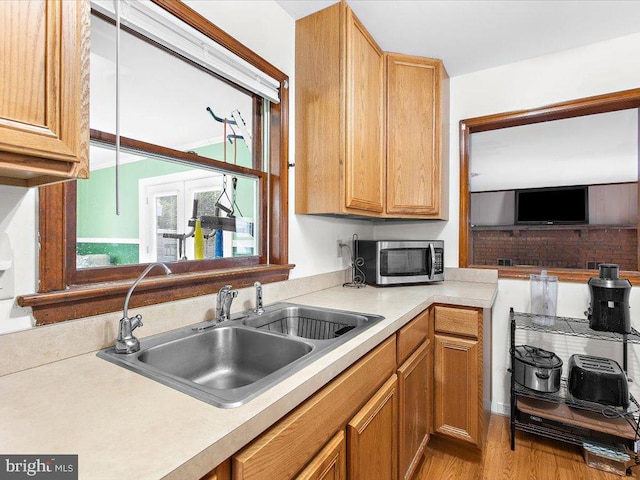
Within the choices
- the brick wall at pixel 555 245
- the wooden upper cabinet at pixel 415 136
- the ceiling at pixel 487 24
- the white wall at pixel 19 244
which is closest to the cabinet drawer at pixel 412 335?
the wooden upper cabinet at pixel 415 136

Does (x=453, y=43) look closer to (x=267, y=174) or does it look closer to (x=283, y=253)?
(x=267, y=174)

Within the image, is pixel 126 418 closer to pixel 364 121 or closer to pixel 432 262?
pixel 364 121

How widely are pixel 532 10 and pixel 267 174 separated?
1.65m

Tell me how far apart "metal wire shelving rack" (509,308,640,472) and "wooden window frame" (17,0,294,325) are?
4.92 feet

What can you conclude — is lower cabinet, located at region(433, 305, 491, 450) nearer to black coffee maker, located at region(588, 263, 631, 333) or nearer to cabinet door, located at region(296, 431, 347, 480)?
black coffee maker, located at region(588, 263, 631, 333)

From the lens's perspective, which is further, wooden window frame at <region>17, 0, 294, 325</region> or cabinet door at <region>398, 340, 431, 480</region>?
cabinet door at <region>398, 340, 431, 480</region>

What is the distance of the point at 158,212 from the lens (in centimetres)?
138

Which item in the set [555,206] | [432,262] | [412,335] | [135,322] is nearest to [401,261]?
[432,262]

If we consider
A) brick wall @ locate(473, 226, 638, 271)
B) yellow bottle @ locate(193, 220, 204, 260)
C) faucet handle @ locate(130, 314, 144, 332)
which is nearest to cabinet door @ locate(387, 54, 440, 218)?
yellow bottle @ locate(193, 220, 204, 260)

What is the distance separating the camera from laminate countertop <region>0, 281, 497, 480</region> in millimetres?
503

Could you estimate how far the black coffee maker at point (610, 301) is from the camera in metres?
1.73

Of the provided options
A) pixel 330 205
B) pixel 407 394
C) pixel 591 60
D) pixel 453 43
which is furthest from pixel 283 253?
pixel 591 60

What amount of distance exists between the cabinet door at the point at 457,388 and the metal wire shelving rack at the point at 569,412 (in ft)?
1.21

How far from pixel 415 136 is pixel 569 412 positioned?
1.89 meters
